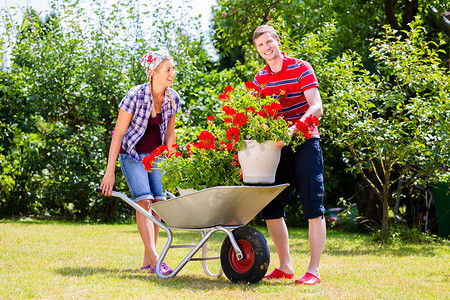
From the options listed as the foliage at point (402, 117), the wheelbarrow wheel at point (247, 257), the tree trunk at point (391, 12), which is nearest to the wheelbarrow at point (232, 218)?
the wheelbarrow wheel at point (247, 257)

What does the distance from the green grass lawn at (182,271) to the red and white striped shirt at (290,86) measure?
3.12ft

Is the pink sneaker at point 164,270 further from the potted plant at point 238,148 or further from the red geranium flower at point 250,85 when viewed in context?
the red geranium flower at point 250,85

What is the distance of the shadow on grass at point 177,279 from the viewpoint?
121 inches

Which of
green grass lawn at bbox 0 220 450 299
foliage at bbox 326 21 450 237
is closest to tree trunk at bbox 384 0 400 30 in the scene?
foliage at bbox 326 21 450 237

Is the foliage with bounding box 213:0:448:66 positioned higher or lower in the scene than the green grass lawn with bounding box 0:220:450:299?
higher

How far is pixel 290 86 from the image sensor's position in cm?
331

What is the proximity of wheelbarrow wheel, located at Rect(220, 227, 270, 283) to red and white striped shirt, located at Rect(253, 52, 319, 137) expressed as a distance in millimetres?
690

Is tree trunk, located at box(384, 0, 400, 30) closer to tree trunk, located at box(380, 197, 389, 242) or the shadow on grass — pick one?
tree trunk, located at box(380, 197, 389, 242)

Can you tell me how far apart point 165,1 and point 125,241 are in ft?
13.0

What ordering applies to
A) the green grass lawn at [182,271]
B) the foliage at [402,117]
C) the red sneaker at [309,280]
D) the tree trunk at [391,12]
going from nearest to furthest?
the green grass lawn at [182,271], the red sneaker at [309,280], the foliage at [402,117], the tree trunk at [391,12]

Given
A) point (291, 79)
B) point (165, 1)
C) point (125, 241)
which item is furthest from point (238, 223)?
point (165, 1)

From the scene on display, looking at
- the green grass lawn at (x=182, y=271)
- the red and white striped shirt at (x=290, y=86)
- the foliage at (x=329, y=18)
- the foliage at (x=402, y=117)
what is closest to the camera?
the green grass lawn at (x=182, y=271)

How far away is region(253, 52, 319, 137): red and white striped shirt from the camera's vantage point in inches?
129

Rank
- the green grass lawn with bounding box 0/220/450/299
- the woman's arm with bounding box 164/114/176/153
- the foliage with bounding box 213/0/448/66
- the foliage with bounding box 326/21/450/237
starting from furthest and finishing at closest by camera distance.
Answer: the foliage with bounding box 213/0/448/66 < the foliage with bounding box 326/21/450/237 < the woman's arm with bounding box 164/114/176/153 < the green grass lawn with bounding box 0/220/450/299
